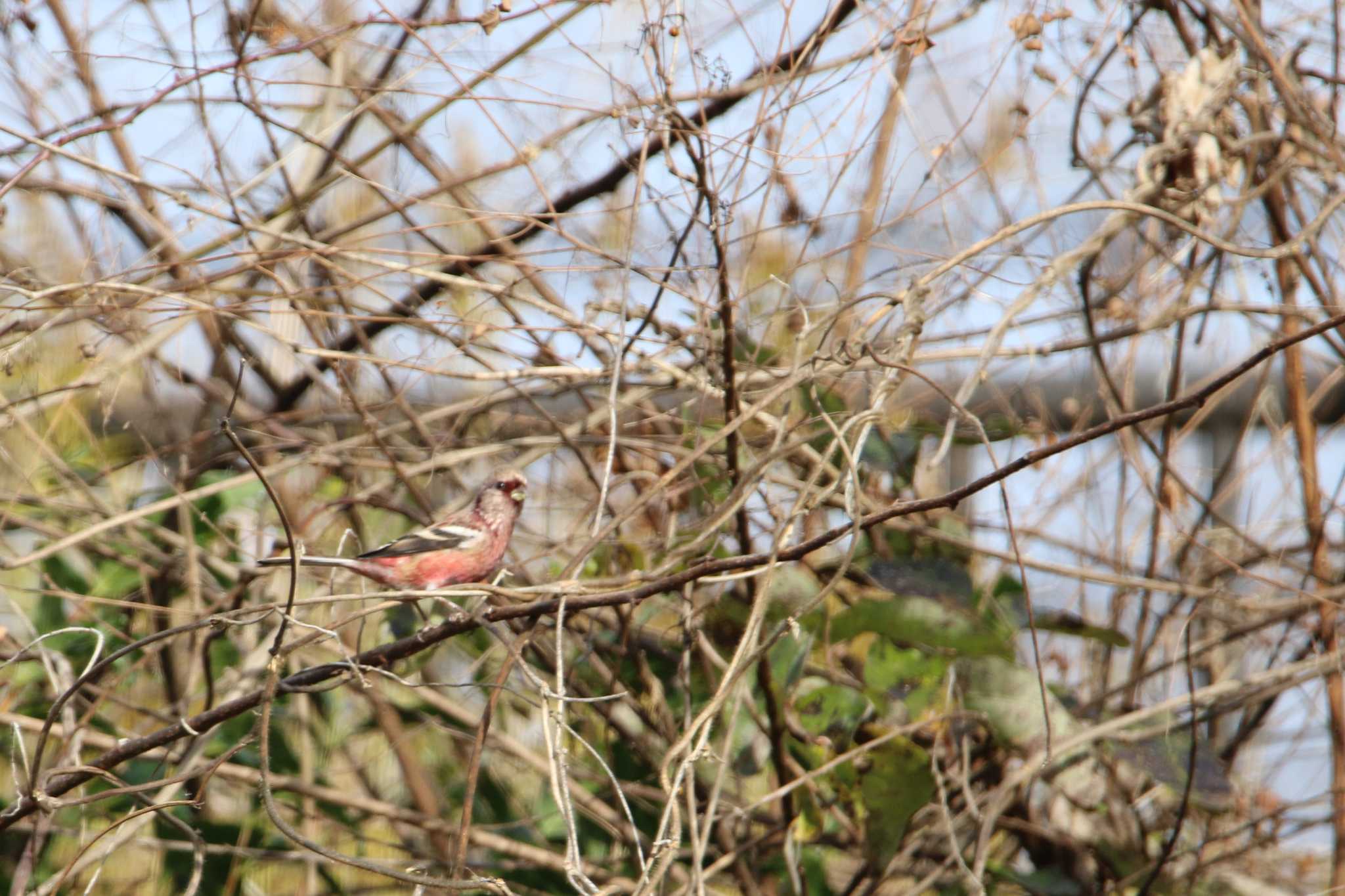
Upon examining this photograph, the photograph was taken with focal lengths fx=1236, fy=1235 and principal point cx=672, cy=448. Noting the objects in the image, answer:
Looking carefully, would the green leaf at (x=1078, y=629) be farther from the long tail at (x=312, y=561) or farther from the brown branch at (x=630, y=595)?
the long tail at (x=312, y=561)

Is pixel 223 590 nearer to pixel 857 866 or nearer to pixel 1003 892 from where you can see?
pixel 857 866

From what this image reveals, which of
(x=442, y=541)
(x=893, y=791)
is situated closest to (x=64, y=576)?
(x=442, y=541)

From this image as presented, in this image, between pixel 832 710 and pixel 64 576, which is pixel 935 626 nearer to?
pixel 832 710

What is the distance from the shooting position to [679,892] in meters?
3.13

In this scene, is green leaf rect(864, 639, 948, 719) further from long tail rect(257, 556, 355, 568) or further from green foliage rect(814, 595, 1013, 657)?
long tail rect(257, 556, 355, 568)

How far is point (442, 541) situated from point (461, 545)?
6 cm

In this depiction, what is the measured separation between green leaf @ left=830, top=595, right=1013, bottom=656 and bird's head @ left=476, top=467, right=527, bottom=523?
1.20m

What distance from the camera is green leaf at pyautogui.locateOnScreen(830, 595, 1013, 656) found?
11.8 ft

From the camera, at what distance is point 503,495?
407 cm

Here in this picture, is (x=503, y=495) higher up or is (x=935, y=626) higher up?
(x=503, y=495)

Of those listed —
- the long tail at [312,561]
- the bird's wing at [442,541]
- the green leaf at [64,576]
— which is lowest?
the long tail at [312,561]

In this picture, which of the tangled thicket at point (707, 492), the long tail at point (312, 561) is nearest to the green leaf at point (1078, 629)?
the tangled thicket at point (707, 492)

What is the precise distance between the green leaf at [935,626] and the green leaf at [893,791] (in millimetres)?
333

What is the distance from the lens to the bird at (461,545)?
392 centimetres
